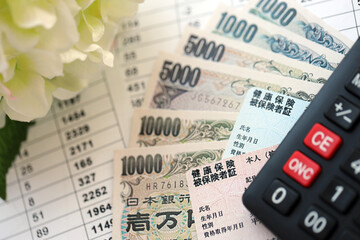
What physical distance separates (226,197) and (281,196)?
0.08 m

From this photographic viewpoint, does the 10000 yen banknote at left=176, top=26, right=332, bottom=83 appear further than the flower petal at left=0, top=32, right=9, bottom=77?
Yes

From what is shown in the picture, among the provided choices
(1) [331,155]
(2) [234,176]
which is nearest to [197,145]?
(2) [234,176]

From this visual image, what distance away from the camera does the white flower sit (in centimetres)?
40

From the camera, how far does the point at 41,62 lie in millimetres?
426

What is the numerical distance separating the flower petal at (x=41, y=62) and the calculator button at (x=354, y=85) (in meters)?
0.29

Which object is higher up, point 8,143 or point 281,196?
point 281,196

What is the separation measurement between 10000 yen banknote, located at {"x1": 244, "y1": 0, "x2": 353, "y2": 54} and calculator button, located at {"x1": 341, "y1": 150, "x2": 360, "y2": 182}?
154 mm

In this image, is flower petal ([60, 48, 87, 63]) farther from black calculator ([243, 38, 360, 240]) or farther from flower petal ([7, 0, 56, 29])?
black calculator ([243, 38, 360, 240])

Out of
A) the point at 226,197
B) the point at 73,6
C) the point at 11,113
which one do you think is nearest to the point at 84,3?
the point at 73,6

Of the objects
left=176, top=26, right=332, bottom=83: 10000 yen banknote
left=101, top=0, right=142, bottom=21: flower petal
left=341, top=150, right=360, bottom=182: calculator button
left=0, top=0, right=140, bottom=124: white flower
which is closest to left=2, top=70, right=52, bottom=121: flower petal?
left=0, top=0, right=140, bottom=124: white flower

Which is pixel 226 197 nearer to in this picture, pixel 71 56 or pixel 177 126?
pixel 177 126

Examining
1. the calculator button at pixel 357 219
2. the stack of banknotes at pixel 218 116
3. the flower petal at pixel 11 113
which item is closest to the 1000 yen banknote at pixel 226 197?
the stack of banknotes at pixel 218 116

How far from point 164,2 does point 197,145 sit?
221 millimetres

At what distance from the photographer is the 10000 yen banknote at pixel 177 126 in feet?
1.75
